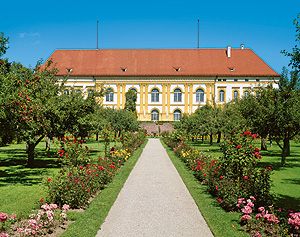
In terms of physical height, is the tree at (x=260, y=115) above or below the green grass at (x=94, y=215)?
above

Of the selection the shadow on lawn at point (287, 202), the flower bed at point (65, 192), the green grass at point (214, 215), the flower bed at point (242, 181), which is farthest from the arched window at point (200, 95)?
the shadow on lawn at point (287, 202)

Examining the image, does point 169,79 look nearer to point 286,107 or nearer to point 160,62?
point 160,62

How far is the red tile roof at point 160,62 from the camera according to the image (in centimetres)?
6088

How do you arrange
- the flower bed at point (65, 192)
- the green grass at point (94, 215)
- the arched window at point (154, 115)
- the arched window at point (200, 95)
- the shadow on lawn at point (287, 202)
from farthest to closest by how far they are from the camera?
1. the arched window at point (154, 115)
2. the arched window at point (200, 95)
3. the shadow on lawn at point (287, 202)
4. the green grass at point (94, 215)
5. the flower bed at point (65, 192)

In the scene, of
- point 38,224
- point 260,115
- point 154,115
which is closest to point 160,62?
point 154,115

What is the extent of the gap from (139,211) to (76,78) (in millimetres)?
51663

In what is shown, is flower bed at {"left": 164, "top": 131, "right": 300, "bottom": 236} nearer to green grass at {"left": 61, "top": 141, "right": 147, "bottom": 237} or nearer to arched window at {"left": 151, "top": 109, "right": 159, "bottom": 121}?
green grass at {"left": 61, "top": 141, "right": 147, "bottom": 237}

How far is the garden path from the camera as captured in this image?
5932 millimetres

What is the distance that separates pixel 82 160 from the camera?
1005 cm

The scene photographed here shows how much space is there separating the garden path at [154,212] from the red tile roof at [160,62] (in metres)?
51.9

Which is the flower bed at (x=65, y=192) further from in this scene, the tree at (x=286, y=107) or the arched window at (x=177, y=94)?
the arched window at (x=177, y=94)

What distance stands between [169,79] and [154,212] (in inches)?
2169

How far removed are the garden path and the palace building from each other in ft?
166

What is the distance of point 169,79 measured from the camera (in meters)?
61.1
